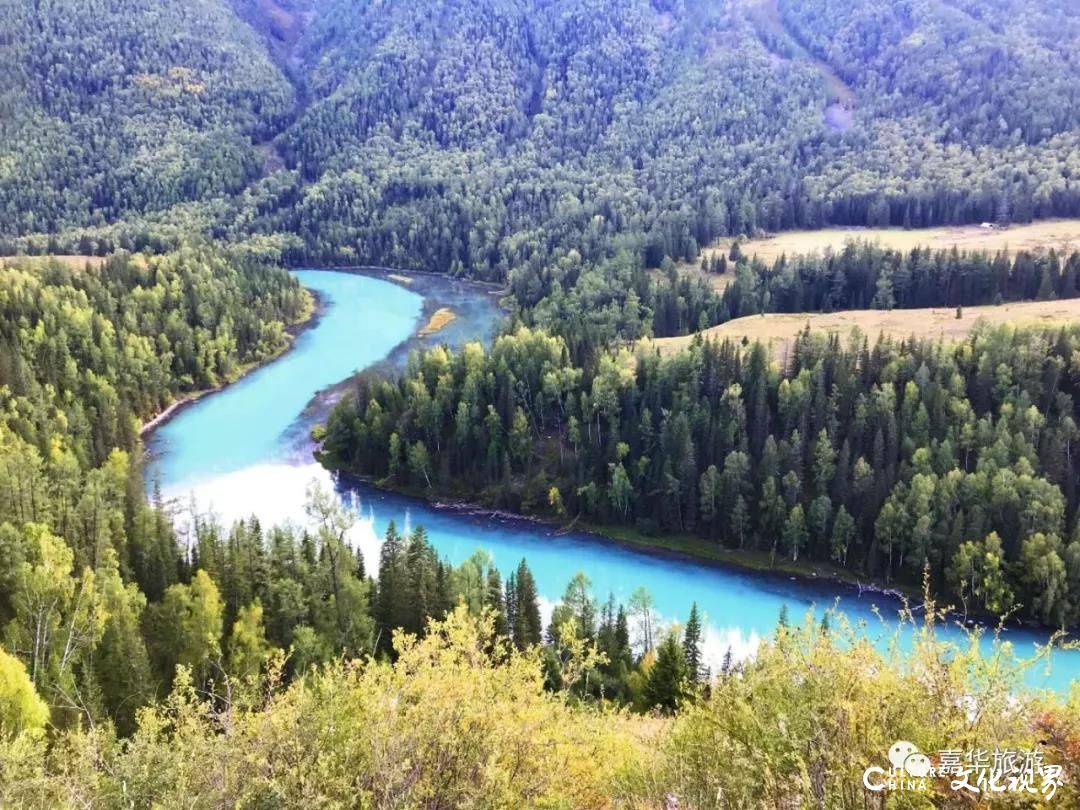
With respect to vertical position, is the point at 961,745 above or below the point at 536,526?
above

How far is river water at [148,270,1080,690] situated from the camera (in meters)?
73.1

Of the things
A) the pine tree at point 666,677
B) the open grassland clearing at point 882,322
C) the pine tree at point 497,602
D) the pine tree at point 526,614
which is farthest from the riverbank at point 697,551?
the pine tree at point 666,677

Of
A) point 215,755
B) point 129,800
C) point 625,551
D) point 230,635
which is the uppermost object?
point 215,755

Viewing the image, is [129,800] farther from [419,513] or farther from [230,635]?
[419,513]

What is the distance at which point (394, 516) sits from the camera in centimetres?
9319

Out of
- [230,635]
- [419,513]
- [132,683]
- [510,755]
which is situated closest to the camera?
[510,755]

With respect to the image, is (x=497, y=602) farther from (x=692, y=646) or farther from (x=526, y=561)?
(x=526, y=561)

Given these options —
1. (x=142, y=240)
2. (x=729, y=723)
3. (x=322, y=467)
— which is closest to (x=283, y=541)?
(x=322, y=467)

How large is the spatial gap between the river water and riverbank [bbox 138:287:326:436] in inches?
49.9

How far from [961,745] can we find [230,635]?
49.4m

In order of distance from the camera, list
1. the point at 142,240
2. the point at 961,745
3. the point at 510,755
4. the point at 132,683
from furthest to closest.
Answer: the point at 142,240 < the point at 132,683 < the point at 510,755 < the point at 961,745

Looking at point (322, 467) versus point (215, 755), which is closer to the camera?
point (215, 755)

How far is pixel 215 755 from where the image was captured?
22.2 meters

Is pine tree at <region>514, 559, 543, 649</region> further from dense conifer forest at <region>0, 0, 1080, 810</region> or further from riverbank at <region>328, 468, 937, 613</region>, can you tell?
riverbank at <region>328, 468, 937, 613</region>
